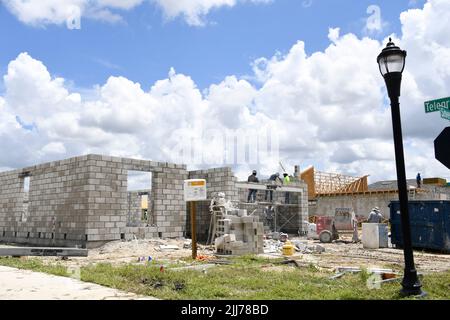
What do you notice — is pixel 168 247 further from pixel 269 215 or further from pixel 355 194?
pixel 355 194

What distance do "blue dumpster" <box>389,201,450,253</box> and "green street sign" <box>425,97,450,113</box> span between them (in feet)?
27.6

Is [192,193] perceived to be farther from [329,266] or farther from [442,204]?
[442,204]

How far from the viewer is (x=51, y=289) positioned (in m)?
6.80

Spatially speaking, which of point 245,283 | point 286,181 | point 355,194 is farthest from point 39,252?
point 355,194

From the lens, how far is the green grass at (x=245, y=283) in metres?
6.33

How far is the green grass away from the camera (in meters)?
6.33

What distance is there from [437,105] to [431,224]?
29.6 feet

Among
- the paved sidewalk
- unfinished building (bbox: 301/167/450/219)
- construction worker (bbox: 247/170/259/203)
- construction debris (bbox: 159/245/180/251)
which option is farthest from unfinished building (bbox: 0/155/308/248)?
unfinished building (bbox: 301/167/450/219)

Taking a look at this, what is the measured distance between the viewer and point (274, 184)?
69.4ft

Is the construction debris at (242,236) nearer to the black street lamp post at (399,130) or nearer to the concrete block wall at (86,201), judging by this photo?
the concrete block wall at (86,201)

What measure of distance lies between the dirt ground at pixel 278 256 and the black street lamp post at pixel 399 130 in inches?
125

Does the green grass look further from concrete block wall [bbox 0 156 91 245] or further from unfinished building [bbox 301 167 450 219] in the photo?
unfinished building [bbox 301 167 450 219]
